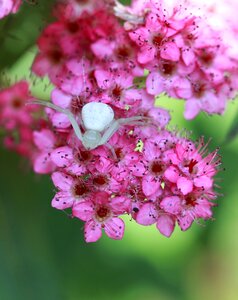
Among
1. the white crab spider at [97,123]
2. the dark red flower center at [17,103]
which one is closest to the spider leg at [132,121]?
the white crab spider at [97,123]

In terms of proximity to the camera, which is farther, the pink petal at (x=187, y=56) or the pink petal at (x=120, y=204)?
the pink petal at (x=187, y=56)

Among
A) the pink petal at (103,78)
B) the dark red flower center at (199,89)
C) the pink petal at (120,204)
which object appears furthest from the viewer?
the dark red flower center at (199,89)

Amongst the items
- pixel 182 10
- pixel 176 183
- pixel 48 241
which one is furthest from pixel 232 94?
pixel 48 241

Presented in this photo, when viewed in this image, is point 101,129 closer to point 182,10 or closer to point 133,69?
point 133,69

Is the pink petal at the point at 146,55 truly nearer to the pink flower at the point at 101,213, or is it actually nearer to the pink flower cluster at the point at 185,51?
the pink flower cluster at the point at 185,51

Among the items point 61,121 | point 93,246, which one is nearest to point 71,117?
point 61,121
